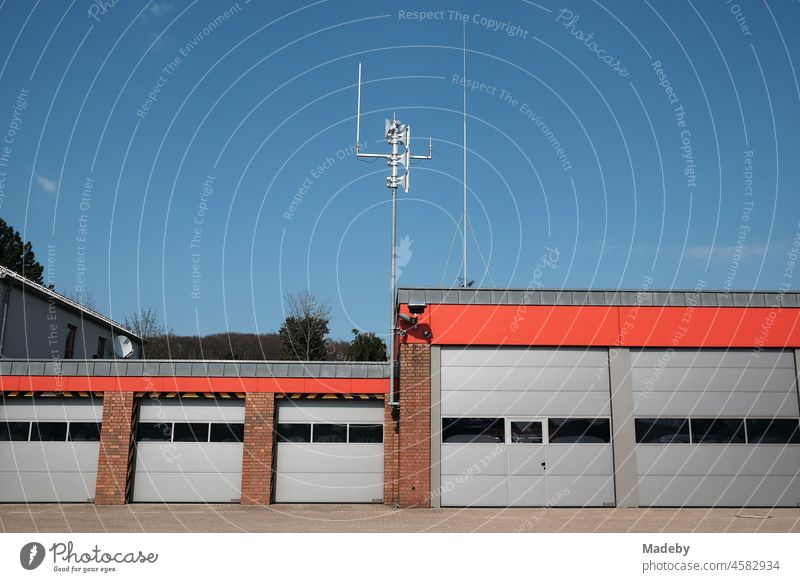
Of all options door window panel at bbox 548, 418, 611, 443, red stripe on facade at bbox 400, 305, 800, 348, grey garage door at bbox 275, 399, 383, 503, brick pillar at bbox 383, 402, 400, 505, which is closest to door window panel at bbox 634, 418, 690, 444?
door window panel at bbox 548, 418, 611, 443

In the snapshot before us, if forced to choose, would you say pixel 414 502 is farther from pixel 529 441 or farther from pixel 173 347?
pixel 173 347

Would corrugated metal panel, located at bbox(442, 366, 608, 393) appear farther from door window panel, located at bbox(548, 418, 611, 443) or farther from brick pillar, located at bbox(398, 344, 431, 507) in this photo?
door window panel, located at bbox(548, 418, 611, 443)

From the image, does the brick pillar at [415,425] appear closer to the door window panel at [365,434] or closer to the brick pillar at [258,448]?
the door window panel at [365,434]

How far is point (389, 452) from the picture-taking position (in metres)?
21.0

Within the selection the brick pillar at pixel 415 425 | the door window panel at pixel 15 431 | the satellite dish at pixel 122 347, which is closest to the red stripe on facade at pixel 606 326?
the brick pillar at pixel 415 425

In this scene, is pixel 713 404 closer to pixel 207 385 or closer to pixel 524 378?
pixel 524 378

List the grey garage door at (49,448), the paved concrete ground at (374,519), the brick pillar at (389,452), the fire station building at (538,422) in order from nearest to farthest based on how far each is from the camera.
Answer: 1. the paved concrete ground at (374,519)
2. the fire station building at (538,422)
3. the brick pillar at (389,452)
4. the grey garage door at (49,448)

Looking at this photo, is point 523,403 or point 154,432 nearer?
point 523,403

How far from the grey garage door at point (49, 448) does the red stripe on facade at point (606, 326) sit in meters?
10.3

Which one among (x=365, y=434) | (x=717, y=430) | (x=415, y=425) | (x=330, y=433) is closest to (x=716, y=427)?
(x=717, y=430)

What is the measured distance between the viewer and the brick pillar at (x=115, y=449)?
67.3 feet

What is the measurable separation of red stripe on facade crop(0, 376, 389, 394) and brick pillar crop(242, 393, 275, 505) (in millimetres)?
440

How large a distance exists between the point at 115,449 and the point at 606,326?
14686mm
